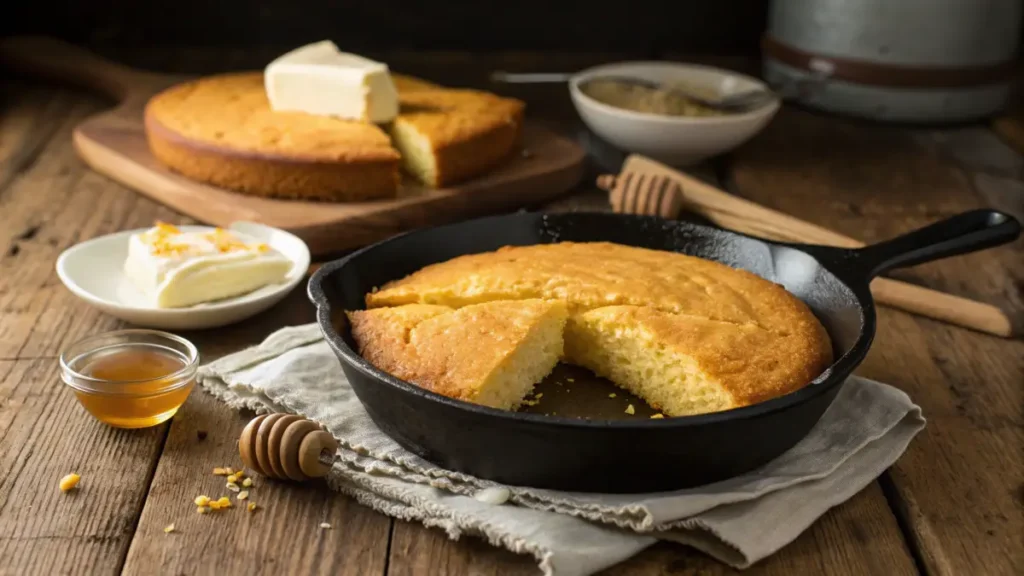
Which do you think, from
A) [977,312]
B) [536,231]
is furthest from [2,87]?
[977,312]

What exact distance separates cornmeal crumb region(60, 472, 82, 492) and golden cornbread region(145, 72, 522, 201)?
1.30 m

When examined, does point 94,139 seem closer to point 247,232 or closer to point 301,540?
point 247,232

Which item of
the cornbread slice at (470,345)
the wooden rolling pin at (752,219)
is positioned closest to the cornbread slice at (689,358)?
the cornbread slice at (470,345)

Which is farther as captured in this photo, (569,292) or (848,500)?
(569,292)

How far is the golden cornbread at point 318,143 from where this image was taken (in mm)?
2994

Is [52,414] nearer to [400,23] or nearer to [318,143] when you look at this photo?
[318,143]

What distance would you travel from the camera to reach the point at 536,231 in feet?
8.38

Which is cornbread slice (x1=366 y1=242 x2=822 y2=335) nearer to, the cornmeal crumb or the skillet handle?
the skillet handle

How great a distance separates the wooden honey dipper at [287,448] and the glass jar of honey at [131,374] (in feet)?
0.79

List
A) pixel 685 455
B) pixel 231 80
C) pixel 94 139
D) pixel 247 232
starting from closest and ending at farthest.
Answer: pixel 685 455 < pixel 247 232 < pixel 94 139 < pixel 231 80

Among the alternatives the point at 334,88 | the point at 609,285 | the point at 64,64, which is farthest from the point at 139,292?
the point at 64,64

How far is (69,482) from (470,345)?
74 cm

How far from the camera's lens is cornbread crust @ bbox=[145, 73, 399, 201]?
298 centimetres

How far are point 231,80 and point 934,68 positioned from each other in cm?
247
